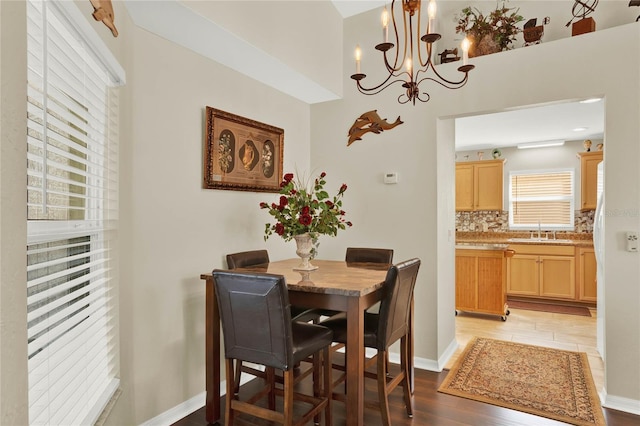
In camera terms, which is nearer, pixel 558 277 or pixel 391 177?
pixel 391 177

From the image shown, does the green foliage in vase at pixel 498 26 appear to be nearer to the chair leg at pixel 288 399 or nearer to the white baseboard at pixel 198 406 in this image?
the white baseboard at pixel 198 406

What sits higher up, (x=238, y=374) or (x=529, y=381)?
(x=238, y=374)

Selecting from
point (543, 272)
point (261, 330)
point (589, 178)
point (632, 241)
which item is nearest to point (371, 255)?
point (261, 330)

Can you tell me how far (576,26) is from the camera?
9.16 feet

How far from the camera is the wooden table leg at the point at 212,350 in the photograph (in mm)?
2432

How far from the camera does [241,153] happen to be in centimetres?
299

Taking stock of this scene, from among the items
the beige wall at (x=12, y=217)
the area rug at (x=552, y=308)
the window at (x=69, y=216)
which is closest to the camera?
the beige wall at (x=12, y=217)

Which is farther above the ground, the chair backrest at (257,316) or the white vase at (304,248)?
the white vase at (304,248)

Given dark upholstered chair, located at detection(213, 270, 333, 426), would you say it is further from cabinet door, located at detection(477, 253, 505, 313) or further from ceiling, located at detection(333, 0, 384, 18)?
cabinet door, located at detection(477, 253, 505, 313)

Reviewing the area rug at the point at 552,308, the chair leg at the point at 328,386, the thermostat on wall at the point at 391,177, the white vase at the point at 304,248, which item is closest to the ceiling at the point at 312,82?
the thermostat on wall at the point at 391,177

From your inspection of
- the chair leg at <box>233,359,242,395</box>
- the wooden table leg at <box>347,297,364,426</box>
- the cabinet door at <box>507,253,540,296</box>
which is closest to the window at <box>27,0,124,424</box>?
the chair leg at <box>233,359,242,395</box>

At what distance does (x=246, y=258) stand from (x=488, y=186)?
4.86 meters

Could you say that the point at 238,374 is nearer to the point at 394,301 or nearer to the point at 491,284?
the point at 394,301

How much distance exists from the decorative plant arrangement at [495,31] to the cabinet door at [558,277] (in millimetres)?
3841
